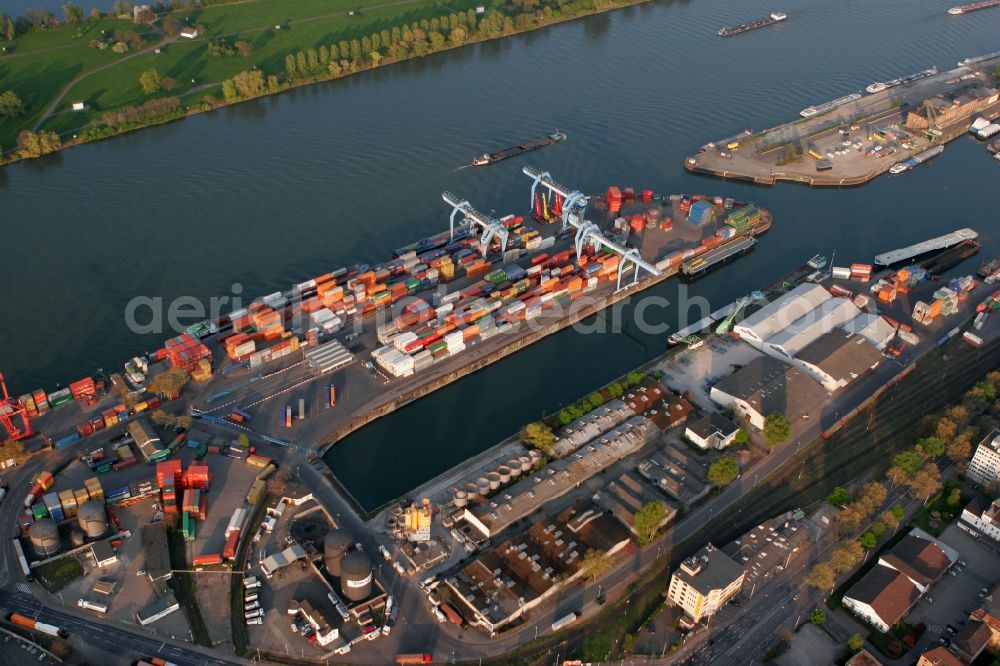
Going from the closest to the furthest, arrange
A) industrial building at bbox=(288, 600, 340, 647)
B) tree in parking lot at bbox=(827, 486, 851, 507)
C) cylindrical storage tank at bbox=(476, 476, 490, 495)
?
industrial building at bbox=(288, 600, 340, 647) < tree in parking lot at bbox=(827, 486, 851, 507) < cylindrical storage tank at bbox=(476, 476, 490, 495)

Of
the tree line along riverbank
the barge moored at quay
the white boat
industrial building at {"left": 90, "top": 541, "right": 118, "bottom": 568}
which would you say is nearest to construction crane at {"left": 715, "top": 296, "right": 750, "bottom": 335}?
the barge moored at quay

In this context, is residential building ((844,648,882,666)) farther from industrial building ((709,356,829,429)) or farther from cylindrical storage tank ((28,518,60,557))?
cylindrical storage tank ((28,518,60,557))

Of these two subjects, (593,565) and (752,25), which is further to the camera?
(752,25)

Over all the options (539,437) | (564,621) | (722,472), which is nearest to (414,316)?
(539,437)

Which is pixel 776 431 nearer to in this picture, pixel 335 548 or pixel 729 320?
pixel 729 320

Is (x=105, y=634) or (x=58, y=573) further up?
(x=58, y=573)
